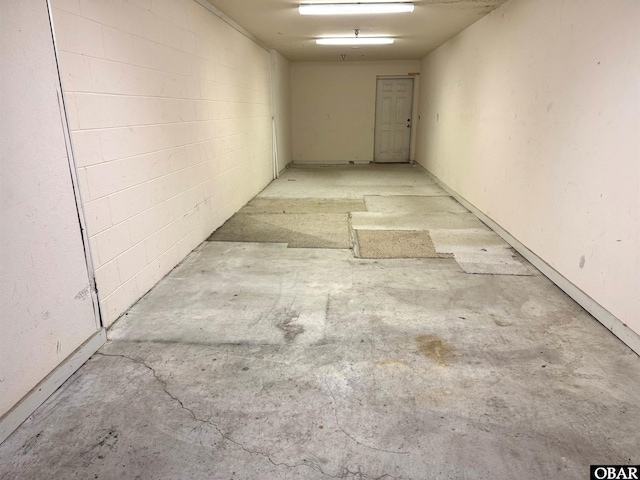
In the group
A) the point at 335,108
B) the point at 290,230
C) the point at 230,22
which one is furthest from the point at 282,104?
the point at 290,230

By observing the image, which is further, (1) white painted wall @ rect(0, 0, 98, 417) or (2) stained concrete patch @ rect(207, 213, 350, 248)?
(2) stained concrete patch @ rect(207, 213, 350, 248)

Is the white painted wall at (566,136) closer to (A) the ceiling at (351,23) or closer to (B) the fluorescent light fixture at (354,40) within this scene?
(A) the ceiling at (351,23)

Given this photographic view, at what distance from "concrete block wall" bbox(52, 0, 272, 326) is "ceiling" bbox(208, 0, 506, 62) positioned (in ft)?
1.65

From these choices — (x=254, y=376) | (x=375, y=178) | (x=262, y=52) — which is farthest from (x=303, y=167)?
(x=254, y=376)

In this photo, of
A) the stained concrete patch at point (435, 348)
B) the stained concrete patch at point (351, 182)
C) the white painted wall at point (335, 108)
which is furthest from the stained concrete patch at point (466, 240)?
the white painted wall at point (335, 108)

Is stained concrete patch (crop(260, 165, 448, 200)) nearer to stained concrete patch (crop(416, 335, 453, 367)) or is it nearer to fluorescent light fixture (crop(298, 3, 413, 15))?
fluorescent light fixture (crop(298, 3, 413, 15))

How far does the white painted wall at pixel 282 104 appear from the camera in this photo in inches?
335

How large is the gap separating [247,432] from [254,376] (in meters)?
0.43

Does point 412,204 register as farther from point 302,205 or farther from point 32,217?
point 32,217

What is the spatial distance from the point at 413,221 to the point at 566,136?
7.46 feet

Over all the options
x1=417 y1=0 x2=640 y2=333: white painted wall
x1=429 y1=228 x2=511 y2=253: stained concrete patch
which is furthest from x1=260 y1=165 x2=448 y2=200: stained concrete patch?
x1=429 y1=228 x2=511 y2=253: stained concrete patch

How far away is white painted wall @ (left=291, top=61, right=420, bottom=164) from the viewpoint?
10.2 meters

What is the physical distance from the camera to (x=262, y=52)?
24.1 ft

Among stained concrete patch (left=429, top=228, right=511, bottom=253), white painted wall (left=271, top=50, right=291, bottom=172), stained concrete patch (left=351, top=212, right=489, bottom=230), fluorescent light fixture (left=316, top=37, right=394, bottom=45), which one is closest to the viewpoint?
stained concrete patch (left=429, top=228, right=511, bottom=253)
